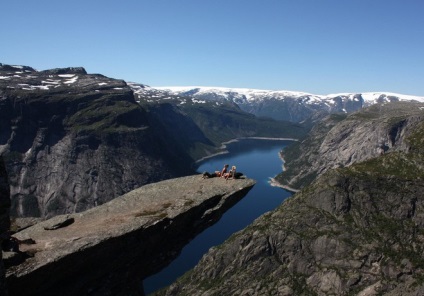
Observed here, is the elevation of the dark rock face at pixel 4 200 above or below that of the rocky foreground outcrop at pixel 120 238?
above

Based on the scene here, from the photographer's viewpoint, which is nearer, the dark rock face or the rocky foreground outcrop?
the dark rock face

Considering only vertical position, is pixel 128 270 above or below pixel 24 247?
below

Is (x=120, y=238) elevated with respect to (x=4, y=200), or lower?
lower

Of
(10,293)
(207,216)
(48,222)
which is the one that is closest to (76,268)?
(10,293)

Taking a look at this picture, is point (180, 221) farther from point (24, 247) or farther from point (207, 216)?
point (24, 247)

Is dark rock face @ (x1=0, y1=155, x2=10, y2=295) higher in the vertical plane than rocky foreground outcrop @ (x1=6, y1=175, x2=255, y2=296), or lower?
higher

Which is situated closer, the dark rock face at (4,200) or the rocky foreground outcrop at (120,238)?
the dark rock face at (4,200)

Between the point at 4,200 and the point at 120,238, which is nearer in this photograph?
the point at 4,200

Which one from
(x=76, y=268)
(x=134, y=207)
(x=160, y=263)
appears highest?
(x=134, y=207)
